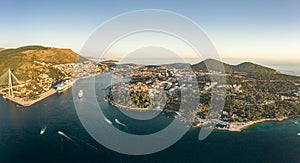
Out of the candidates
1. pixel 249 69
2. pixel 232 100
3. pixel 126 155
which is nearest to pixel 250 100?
pixel 232 100

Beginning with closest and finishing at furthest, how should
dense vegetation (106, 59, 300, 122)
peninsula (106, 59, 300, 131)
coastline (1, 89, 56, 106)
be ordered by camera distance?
peninsula (106, 59, 300, 131) < dense vegetation (106, 59, 300, 122) < coastline (1, 89, 56, 106)

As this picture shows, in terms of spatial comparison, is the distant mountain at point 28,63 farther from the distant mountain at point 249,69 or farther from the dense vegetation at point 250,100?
the distant mountain at point 249,69

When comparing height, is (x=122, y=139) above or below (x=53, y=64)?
below

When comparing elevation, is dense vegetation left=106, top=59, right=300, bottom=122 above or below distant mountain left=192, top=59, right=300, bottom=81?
below

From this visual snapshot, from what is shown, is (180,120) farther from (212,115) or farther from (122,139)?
(122,139)

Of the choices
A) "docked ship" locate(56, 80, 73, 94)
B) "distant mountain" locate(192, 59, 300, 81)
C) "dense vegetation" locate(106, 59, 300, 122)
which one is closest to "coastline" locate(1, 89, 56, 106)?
"docked ship" locate(56, 80, 73, 94)

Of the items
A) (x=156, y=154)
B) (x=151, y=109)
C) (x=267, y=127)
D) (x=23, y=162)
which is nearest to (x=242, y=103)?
(x=267, y=127)

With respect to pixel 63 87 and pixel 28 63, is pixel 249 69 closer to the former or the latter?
pixel 63 87

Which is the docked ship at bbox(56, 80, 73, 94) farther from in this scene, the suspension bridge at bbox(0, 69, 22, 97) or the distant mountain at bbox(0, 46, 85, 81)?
the suspension bridge at bbox(0, 69, 22, 97)
